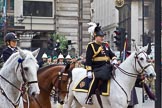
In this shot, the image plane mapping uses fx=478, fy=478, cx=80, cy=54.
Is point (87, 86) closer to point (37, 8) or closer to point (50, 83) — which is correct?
point (50, 83)

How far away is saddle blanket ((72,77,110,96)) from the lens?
13.0 m

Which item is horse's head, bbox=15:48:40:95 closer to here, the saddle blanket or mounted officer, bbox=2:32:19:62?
mounted officer, bbox=2:32:19:62

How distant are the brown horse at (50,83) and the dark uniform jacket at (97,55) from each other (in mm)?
546

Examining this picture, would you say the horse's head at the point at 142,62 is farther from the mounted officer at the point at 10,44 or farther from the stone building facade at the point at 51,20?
the stone building facade at the point at 51,20

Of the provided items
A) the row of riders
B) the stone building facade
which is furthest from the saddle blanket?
the stone building facade

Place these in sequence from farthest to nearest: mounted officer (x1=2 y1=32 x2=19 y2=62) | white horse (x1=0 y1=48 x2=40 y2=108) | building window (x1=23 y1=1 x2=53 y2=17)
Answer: building window (x1=23 y1=1 x2=53 y2=17), mounted officer (x1=2 y1=32 x2=19 y2=62), white horse (x1=0 y1=48 x2=40 y2=108)

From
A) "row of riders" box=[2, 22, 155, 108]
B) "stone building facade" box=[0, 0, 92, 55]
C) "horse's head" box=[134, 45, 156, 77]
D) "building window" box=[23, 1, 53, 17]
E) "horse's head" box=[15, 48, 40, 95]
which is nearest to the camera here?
"horse's head" box=[15, 48, 40, 95]

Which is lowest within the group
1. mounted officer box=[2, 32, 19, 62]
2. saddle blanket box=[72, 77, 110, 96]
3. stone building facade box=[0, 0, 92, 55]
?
saddle blanket box=[72, 77, 110, 96]

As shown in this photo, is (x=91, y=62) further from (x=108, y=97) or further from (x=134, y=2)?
(x=134, y=2)

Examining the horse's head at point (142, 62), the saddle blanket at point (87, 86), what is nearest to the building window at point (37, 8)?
the saddle blanket at point (87, 86)

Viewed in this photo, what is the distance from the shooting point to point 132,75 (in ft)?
42.9

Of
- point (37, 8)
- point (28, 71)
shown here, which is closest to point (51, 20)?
point (37, 8)

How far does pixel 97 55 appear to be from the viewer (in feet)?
43.4

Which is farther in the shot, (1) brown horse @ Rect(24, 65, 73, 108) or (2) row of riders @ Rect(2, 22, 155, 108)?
(2) row of riders @ Rect(2, 22, 155, 108)
